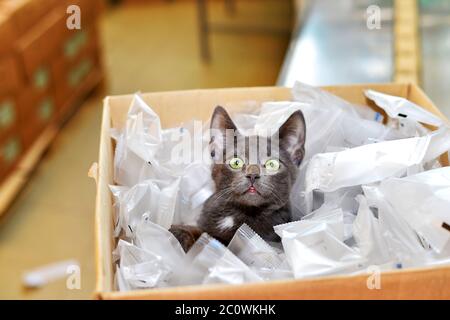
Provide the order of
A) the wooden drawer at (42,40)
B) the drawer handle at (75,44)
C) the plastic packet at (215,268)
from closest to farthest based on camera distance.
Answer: the plastic packet at (215,268) → the wooden drawer at (42,40) → the drawer handle at (75,44)

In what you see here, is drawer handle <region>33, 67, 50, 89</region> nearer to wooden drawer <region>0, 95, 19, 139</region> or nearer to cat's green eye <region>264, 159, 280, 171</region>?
wooden drawer <region>0, 95, 19, 139</region>

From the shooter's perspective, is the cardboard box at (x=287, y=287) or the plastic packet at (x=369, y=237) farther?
the plastic packet at (x=369, y=237)

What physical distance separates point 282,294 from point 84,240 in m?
1.55

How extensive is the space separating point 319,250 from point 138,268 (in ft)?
0.77

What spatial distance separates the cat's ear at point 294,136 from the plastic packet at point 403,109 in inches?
6.2

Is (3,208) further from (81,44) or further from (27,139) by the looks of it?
(81,44)

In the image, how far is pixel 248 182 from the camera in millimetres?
857

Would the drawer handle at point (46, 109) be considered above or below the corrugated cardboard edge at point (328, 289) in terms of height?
below

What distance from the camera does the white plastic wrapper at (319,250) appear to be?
0.65m

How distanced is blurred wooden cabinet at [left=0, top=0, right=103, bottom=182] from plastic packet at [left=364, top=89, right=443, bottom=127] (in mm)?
1574

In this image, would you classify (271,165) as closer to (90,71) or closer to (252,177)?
(252,177)

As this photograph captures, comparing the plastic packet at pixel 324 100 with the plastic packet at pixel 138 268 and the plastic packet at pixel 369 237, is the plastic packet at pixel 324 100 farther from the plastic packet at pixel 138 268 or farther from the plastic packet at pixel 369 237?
the plastic packet at pixel 138 268

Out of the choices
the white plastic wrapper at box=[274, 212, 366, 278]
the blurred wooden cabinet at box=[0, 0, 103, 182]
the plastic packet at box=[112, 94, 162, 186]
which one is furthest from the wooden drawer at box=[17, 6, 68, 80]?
the white plastic wrapper at box=[274, 212, 366, 278]

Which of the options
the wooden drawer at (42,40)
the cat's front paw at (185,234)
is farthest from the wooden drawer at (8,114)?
the cat's front paw at (185,234)
